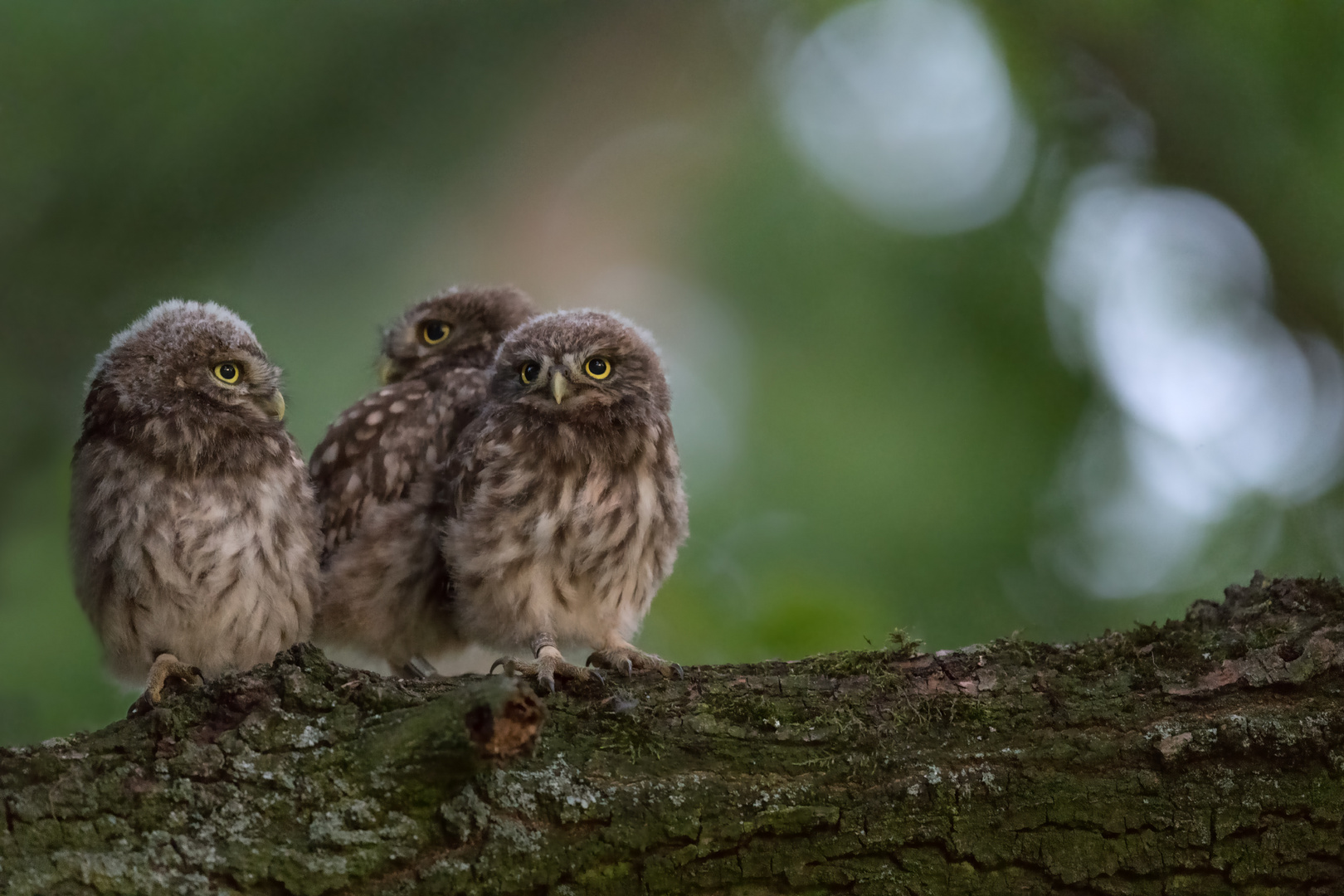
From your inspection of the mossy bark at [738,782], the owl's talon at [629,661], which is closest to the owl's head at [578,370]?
the owl's talon at [629,661]

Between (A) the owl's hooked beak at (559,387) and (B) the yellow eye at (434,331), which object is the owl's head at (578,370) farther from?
(B) the yellow eye at (434,331)

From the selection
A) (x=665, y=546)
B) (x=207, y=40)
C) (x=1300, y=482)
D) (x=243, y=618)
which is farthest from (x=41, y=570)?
(x=1300, y=482)

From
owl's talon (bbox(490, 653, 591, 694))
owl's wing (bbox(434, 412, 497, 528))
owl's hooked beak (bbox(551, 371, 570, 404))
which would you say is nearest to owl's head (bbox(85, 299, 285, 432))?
owl's wing (bbox(434, 412, 497, 528))

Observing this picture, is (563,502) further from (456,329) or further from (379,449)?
(456,329)

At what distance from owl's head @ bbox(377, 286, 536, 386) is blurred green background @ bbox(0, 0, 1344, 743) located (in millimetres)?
491

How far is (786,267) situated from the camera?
5.95m

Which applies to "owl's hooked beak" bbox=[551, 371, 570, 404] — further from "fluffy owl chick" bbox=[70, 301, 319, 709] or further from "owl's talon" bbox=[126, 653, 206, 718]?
"owl's talon" bbox=[126, 653, 206, 718]

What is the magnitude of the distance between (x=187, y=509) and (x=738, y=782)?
1.69 metres

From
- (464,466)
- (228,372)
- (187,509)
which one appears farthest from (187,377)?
(464,466)

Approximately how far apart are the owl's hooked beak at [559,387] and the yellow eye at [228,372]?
90 centimetres

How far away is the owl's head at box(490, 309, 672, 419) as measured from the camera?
3684 millimetres

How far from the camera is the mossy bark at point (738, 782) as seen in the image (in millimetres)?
2283

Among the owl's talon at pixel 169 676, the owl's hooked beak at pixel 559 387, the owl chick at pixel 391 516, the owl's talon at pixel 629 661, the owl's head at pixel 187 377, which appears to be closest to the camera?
the owl's talon at pixel 629 661

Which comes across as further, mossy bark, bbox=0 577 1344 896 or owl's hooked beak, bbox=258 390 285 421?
owl's hooked beak, bbox=258 390 285 421
